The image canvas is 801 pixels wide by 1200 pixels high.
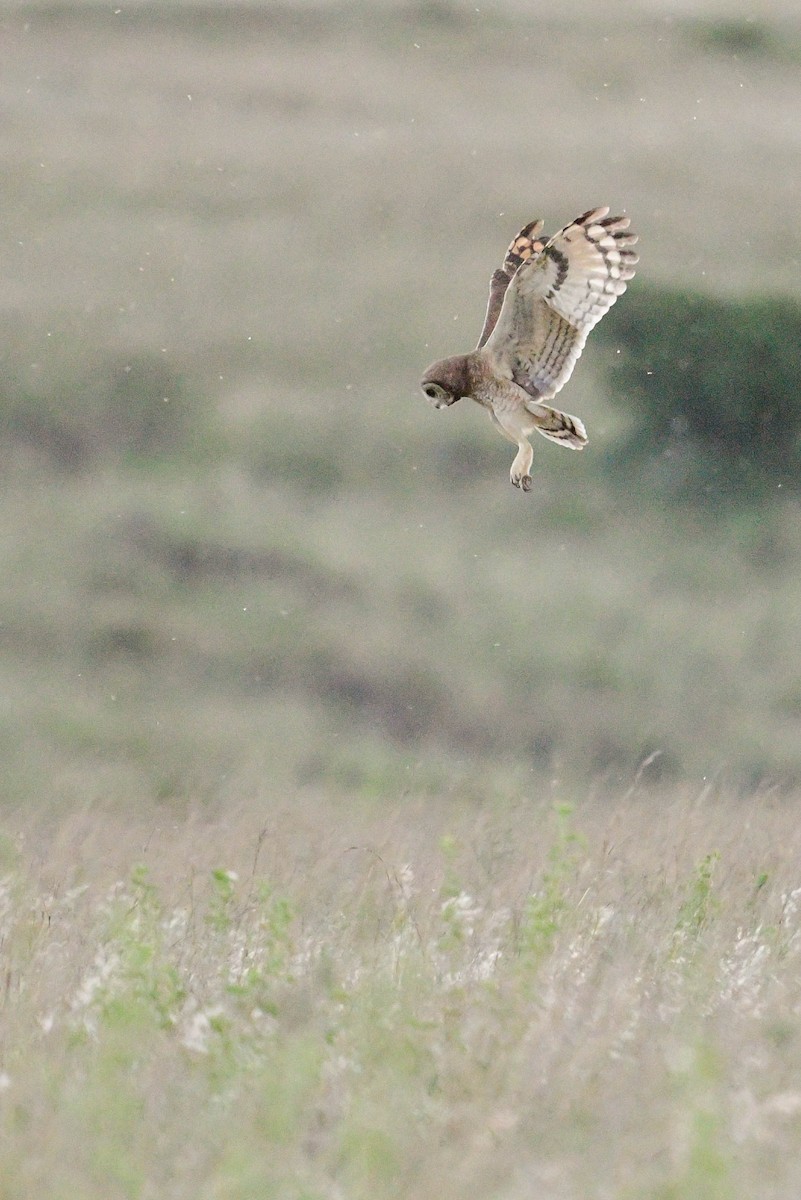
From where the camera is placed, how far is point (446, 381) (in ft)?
16.0

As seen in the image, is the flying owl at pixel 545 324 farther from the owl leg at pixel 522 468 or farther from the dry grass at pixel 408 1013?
the dry grass at pixel 408 1013

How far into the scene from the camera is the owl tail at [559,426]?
4.82 metres

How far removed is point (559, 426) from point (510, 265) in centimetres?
75

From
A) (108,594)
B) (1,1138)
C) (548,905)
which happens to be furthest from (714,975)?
(108,594)

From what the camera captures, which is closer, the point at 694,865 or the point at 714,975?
the point at 714,975

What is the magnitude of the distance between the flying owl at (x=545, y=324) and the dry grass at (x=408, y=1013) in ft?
3.68

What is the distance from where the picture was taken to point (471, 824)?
621cm

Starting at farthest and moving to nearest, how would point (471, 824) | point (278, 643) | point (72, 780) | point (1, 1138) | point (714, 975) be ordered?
1. point (278, 643)
2. point (72, 780)
3. point (471, 824)
4. point (714, 975)
5. point (1, 1138)

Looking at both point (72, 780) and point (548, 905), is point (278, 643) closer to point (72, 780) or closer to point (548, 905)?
point (72, 780)

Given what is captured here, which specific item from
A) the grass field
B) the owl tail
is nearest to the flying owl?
the owl tail

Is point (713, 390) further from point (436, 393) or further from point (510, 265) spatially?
point (436, 393)

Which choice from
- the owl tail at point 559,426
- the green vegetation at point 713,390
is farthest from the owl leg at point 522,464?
the green vegetation at point 713,390

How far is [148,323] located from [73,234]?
6.78ft

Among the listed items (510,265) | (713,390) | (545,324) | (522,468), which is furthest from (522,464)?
(713,390)
